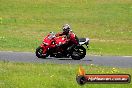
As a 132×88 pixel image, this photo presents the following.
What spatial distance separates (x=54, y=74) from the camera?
1569cm

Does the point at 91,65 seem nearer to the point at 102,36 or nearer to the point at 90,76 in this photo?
the point at 90,76

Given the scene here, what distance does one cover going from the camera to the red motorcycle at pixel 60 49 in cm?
2183

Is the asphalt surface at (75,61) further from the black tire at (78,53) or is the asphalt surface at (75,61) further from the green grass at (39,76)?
the green grass at (39,76)

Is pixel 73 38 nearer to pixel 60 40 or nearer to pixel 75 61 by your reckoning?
pixel 60 40

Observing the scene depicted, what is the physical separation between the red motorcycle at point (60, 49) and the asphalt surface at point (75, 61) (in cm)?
28

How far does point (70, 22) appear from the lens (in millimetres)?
46406

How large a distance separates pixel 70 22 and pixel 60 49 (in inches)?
967

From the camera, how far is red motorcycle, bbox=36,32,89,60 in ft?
71.6

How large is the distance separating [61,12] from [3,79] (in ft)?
125

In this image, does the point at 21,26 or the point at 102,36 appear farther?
the point at 21,26

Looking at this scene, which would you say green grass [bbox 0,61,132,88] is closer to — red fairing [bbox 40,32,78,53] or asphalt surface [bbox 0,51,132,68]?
asphalt surface [bbox 0,51,132,68]

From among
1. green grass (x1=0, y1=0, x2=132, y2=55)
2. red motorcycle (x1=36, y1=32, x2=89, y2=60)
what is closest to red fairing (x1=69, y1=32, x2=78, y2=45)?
red motorcycle (x1=36, y1=32, x2=89, y2=60)

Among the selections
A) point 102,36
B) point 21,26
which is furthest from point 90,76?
point 21,26

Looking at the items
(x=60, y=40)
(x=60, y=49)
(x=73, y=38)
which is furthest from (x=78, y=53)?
(x=60, y=40)
